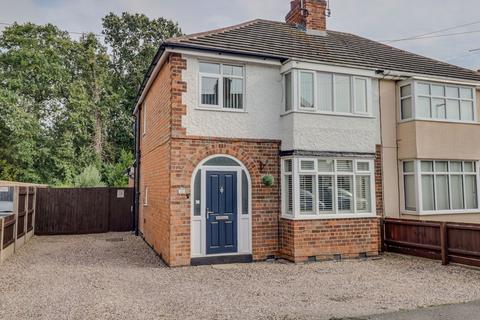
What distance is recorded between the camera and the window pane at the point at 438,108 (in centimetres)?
1126

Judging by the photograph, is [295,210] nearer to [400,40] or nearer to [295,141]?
[295,141]

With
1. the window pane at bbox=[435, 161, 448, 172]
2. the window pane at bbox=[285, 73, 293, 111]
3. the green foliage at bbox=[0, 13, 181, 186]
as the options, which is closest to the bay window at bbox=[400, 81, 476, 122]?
the window pane at bbox=[435, 161, 448, 172]

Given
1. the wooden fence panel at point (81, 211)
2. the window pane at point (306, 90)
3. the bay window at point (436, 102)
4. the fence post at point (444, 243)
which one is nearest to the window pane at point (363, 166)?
the window pane at point (306, 90)

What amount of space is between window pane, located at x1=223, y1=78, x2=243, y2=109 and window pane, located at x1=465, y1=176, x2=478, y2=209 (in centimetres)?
772

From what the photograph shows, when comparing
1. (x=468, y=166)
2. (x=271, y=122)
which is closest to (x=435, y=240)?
(x=468, y=166)

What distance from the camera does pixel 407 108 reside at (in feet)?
37.1

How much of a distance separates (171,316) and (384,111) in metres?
8.88

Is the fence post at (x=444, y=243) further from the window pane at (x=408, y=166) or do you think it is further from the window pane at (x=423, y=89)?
the window pane at (x=423, y=89)

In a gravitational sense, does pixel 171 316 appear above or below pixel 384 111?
below

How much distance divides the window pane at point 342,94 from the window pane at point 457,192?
4.33 metres

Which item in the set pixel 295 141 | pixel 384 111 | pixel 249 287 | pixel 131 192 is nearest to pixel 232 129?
pixel 295 141

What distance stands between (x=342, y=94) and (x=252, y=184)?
3556mm

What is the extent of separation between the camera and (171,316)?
17.4 feet

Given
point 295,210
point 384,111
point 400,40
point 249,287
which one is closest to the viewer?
point 249,287
